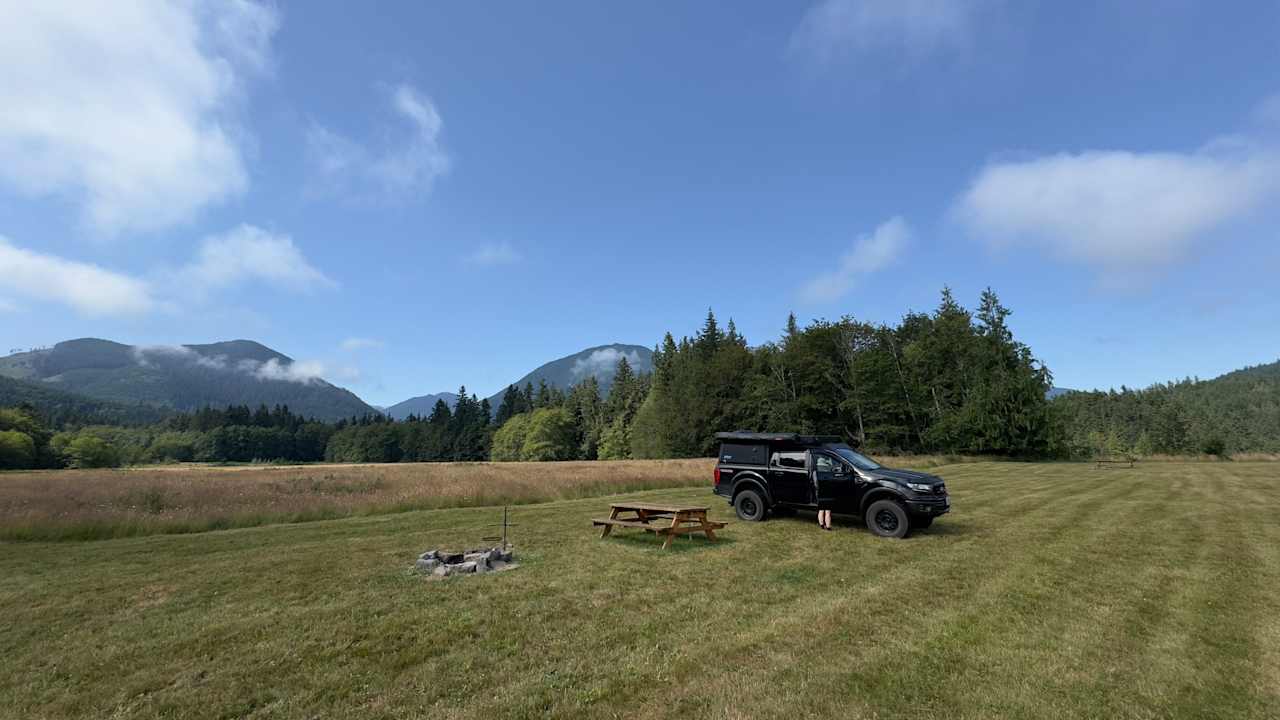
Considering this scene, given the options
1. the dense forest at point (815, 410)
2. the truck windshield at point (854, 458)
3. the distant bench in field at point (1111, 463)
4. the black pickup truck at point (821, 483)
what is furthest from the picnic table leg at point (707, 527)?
the dense forest at point (815, 410)

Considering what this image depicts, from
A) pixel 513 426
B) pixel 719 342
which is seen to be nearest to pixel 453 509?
pixel 719 342

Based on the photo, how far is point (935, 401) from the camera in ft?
179

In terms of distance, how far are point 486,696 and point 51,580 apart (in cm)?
994

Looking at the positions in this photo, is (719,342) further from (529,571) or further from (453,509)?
(529,571)

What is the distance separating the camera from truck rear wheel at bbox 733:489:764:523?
14453 mm

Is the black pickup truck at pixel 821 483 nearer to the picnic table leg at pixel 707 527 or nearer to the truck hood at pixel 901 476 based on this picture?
the truck hood at pixel 901 476

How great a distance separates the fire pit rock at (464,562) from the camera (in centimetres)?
927

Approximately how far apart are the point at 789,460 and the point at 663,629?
8.28 meters

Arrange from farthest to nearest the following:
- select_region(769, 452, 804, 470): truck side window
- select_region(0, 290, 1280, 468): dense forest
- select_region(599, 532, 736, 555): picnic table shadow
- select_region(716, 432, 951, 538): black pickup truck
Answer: select_region(0, 290, 1280, 468): dense forest → select_region(769, 452, 804, 470): truck side window → select_region(716, 432, 951, 538): black pickup truck → select_region(599, 532, 736, 555): picnic table shadow

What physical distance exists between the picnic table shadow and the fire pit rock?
112 inches

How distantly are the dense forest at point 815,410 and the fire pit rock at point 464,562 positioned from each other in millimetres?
50923

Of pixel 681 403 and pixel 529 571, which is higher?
pixel 681 403

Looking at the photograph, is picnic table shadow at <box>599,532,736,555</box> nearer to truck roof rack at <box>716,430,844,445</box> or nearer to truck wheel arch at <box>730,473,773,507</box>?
truck wheel arch at <box>730,473,773,507</box>

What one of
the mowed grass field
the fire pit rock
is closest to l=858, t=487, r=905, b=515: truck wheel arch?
the mowed grass field
